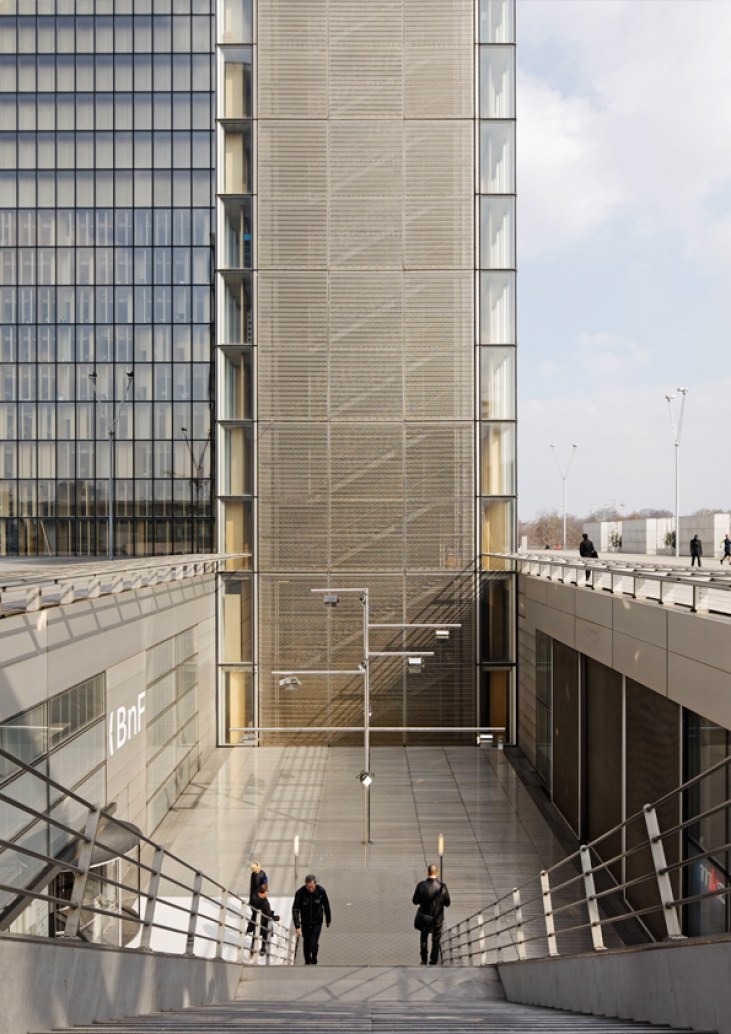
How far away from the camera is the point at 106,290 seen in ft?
129

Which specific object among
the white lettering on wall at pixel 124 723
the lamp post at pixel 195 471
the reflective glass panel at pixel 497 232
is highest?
the reflective glass panel at pixel 497 232

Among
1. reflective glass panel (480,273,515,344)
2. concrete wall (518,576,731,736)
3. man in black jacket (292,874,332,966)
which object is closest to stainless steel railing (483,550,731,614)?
concrete wall (518,576,731,736)

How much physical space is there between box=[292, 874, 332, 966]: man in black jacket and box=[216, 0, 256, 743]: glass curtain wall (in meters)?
13.6

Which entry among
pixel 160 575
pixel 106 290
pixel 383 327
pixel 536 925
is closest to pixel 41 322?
pixel 106 290

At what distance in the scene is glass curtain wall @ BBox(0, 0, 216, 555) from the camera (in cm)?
3384

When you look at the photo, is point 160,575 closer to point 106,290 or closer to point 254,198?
point 254,198

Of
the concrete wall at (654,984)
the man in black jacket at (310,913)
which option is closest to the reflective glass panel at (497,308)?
the man in black jacket at (310,913)

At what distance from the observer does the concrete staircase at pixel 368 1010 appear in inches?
187

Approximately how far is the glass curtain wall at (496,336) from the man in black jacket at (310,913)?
1407cm

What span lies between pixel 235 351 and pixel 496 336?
7.79 metres

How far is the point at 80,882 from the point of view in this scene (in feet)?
14.0

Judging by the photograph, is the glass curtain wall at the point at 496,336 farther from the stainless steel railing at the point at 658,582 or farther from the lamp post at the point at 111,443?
the lamp post at the point at 111,443

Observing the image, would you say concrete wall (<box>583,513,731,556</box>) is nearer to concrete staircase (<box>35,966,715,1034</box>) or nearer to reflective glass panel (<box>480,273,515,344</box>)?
reflective glass panel (<box>480,273,515,344</box>)

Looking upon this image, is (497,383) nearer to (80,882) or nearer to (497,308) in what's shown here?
(497,308)
